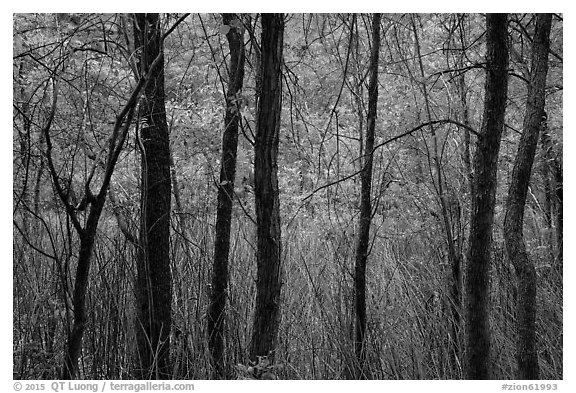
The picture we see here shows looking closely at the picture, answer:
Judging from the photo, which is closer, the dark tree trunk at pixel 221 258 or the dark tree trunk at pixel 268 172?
the dark tree trunk at pixel 268 172

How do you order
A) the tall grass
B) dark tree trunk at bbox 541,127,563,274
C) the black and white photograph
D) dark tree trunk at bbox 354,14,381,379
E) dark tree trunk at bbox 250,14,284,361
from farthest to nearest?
dark tree trunk at bbox 541,127,563,274 < dark tree trunk at bbox 354,14,381,379 < the tall grass < the black and white photograph < dark tree trunk at bbox 250,14,284,361

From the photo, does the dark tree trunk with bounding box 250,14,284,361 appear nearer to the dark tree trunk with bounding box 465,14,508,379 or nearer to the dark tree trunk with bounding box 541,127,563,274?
the dark tree trunk with bounding box 465,14,508,379

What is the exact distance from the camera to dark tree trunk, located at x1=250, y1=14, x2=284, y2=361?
181 centimetres

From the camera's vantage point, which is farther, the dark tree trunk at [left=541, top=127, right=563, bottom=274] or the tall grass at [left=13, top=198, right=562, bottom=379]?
the dark tree trunk at [left=541, top=127, right=563, bottom=274]

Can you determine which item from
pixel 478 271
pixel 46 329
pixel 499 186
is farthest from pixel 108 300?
pixel 499 186

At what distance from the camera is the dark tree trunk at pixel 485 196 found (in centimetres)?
203

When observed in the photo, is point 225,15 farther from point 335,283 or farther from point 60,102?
point 60,102

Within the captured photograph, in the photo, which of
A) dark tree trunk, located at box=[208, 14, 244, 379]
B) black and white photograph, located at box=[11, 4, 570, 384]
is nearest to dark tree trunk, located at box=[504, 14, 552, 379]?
black and white photograph, located at box=[11, 4, 570, 384]

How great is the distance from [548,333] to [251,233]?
210 cm

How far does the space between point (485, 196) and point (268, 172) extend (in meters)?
0.80

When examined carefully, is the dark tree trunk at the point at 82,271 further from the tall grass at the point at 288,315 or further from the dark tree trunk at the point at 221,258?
the dark tree trunk at the point at 221,258

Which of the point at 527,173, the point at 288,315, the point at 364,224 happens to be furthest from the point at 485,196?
the point at 288,315

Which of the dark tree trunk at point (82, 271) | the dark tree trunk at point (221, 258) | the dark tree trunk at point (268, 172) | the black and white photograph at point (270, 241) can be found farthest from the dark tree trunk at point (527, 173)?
the dark tree trunk at point (82, 271)
